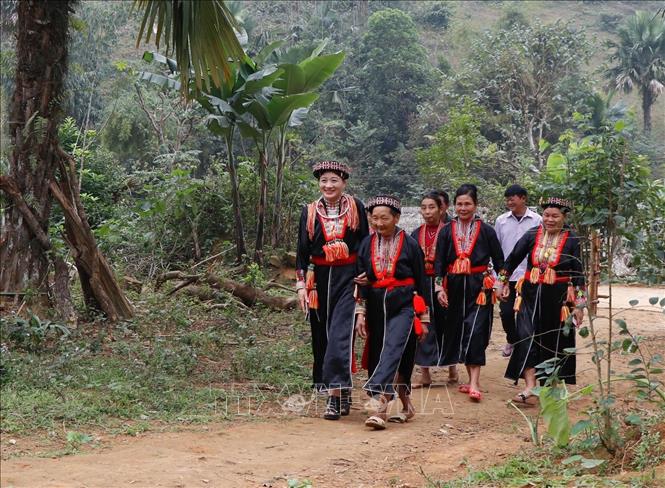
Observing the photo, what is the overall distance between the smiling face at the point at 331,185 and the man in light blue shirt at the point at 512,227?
8.48 feet

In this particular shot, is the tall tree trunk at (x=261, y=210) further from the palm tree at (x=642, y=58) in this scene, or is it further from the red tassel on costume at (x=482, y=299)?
the palm tree at (x=642, y=58)

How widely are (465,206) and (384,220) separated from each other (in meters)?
1.41

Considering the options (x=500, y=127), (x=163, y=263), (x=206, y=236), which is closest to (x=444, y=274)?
(x=163, y=263)

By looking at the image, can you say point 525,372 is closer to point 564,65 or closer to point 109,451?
point 109,451

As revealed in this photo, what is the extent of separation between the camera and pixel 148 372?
277 inches

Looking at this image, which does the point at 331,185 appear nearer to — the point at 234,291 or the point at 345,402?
the point at 345,402

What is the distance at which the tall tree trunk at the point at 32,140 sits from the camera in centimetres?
796

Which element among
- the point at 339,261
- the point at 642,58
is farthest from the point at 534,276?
the point at 642,58

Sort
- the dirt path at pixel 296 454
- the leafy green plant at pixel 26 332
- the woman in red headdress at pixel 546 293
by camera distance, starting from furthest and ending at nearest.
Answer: the woman in red headdress at pixel 546 293
the leafy green plant at pixel 26 332
the dirt path at pixel 296 454

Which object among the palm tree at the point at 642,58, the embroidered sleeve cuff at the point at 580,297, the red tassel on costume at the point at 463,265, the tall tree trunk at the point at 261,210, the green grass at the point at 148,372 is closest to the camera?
the embroidered sleeve cuff at the point at 580,297

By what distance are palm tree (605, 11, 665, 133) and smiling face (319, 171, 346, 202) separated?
33.3 meters

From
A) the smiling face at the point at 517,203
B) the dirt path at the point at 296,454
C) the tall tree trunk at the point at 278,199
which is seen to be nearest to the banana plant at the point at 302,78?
the tall tree trunk at the point at 278,199

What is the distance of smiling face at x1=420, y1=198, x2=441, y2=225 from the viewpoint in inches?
325

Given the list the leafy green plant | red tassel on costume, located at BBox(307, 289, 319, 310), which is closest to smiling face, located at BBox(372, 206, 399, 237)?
red tassel on costume, located at BBox(307, 289, 319, 310)
